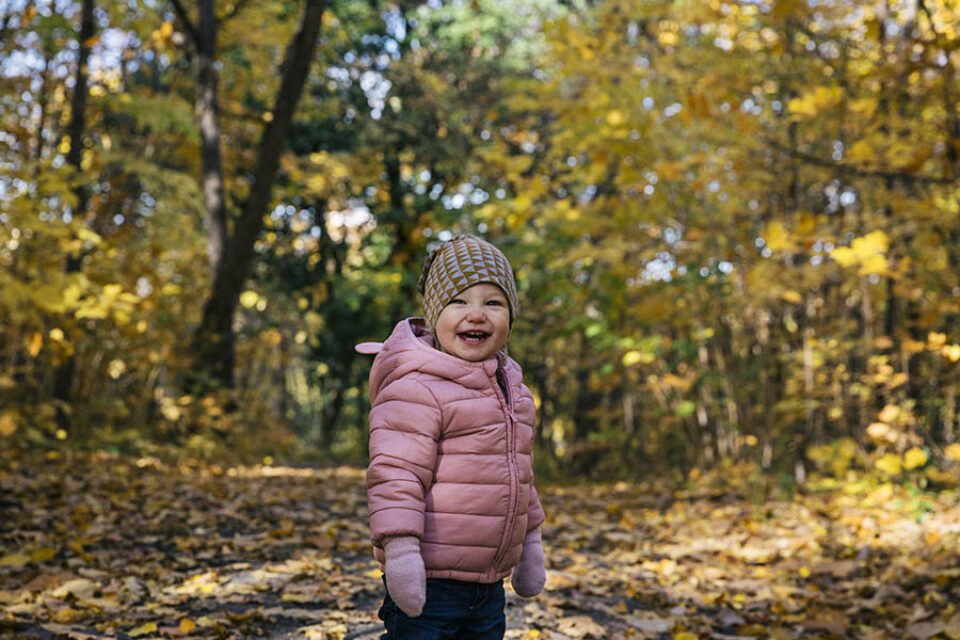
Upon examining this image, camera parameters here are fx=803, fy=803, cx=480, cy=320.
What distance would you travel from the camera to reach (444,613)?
204 cm

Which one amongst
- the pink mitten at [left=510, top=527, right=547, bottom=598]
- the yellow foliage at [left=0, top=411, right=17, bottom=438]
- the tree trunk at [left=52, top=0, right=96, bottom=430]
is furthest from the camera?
the tree trunk at [left=52, top=0, right=96, bottom=430]

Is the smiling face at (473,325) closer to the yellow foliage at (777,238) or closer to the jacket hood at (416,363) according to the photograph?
the jacket hood at (416,363)

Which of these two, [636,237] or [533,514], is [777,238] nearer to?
[636,237]

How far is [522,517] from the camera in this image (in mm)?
2135

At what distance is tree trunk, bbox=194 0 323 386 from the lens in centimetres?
980

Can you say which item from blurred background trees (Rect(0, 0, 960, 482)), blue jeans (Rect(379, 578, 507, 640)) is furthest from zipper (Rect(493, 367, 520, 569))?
blurred background trees (Rect(0, 0, 960, 482))

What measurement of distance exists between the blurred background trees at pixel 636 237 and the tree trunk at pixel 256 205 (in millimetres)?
48

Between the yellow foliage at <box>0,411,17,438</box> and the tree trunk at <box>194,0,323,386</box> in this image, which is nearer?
the yellow foliage at <box>0,411,17,438</box>

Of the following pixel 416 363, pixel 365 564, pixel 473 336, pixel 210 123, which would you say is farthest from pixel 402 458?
pixel 210 123

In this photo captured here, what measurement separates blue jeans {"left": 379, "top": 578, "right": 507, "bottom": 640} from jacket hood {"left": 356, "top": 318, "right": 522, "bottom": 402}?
0.52 m

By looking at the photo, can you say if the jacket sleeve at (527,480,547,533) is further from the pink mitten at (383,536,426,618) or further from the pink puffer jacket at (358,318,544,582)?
the pink mitten at (383,536,426,618)

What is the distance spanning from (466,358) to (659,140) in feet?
19.6

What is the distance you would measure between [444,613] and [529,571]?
0.33m

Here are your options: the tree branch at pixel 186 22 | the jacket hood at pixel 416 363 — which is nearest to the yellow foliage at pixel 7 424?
the tree branch at pixel 186 22
